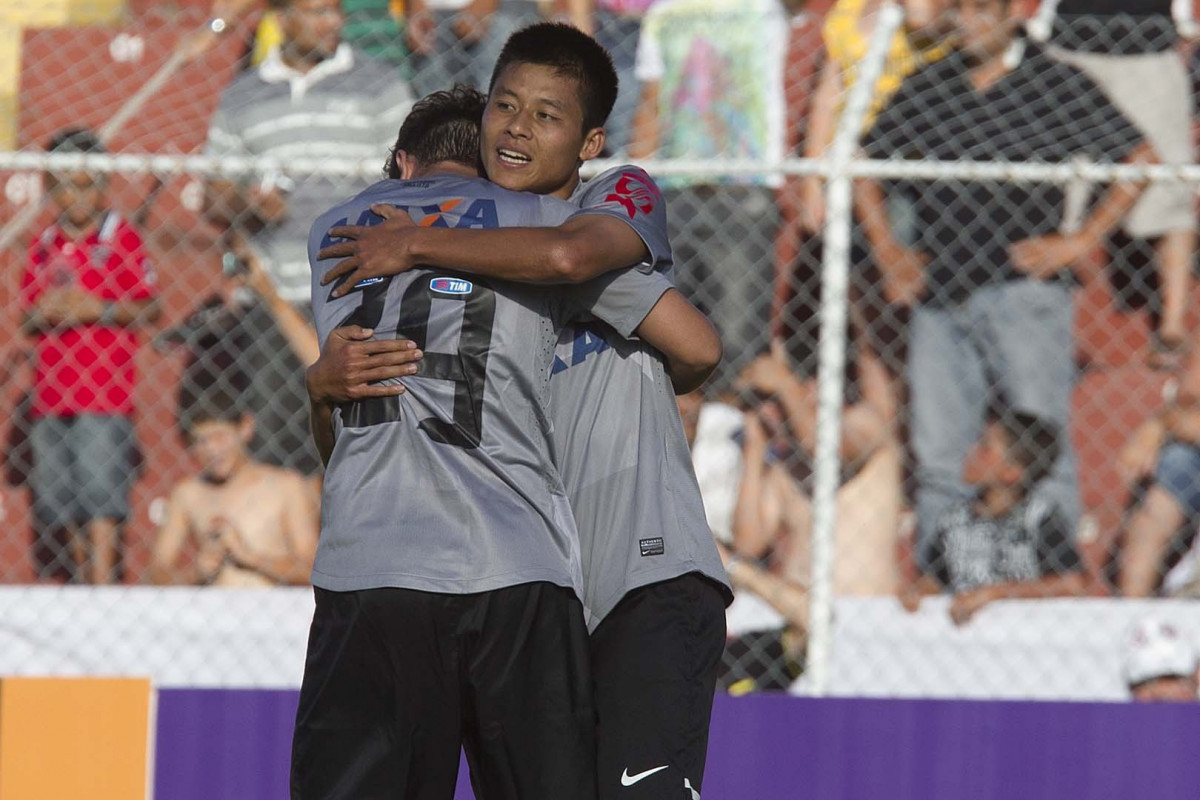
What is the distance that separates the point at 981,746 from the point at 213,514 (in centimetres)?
287

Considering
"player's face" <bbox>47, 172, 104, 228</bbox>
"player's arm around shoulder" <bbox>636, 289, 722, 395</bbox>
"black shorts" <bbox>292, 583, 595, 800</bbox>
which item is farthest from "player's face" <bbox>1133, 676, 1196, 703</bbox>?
"player's face" <bbox>47, 172, 104, 228</bbox>

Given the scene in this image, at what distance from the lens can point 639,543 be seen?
2.73m

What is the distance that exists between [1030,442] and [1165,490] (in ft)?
1.67

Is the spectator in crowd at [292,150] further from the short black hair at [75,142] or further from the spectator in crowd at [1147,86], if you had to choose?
the spectator in crowd at [1147,86]

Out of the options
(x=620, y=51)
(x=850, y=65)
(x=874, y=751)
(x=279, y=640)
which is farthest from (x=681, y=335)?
(x=620, y=51)

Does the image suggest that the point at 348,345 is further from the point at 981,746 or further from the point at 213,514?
the point at 213,514

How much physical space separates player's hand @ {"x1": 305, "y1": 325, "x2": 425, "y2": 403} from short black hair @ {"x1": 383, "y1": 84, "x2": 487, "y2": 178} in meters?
0.39

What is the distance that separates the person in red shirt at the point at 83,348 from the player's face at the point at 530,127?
3.50 metres

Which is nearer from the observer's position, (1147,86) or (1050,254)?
(1050,254)

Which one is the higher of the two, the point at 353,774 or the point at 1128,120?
the point at 1128,120

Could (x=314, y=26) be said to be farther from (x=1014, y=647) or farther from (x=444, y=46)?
(x=1014, y=647)

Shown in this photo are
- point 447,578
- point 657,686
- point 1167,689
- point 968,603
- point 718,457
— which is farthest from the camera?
point 718,457

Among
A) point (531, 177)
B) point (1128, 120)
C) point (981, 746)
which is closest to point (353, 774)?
point (531, 177)

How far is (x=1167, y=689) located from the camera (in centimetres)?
524
